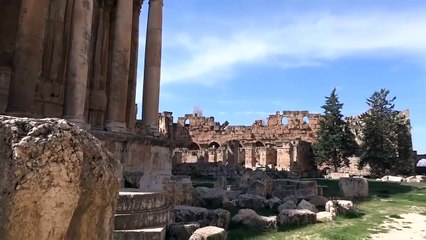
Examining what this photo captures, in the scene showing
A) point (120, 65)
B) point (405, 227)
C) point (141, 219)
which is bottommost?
point (405, 227)

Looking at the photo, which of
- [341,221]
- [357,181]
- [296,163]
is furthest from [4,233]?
[296,163]

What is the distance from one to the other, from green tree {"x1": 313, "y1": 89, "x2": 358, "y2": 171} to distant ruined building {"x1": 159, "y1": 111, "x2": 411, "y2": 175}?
1.57 m

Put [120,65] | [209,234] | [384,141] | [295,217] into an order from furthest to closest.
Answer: [384,141]
[120,65]
[295,217]
[209,234]

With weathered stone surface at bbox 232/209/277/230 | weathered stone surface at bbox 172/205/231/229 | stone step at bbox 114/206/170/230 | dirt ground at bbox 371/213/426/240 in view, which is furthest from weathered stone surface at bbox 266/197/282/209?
stone step at bbox 114/206/170/230

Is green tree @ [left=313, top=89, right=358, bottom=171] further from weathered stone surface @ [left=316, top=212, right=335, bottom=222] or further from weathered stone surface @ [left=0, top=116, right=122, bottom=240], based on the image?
weathered stone surface @ [left=0, top=116, right=122, bottom=240]

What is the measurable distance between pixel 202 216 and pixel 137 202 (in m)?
2.70

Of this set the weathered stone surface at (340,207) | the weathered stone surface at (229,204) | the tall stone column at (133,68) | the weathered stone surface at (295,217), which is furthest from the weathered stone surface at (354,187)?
the tall stone column at (133,68)

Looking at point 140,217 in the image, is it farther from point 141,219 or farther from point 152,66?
point 152,66

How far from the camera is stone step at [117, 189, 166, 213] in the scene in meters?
5.70

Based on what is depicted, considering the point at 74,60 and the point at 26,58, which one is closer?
the point at 26,58

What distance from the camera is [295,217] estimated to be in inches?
381

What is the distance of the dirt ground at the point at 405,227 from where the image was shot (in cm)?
887

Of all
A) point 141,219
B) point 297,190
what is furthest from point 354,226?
point 141,219

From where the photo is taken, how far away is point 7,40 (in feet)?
37.8
